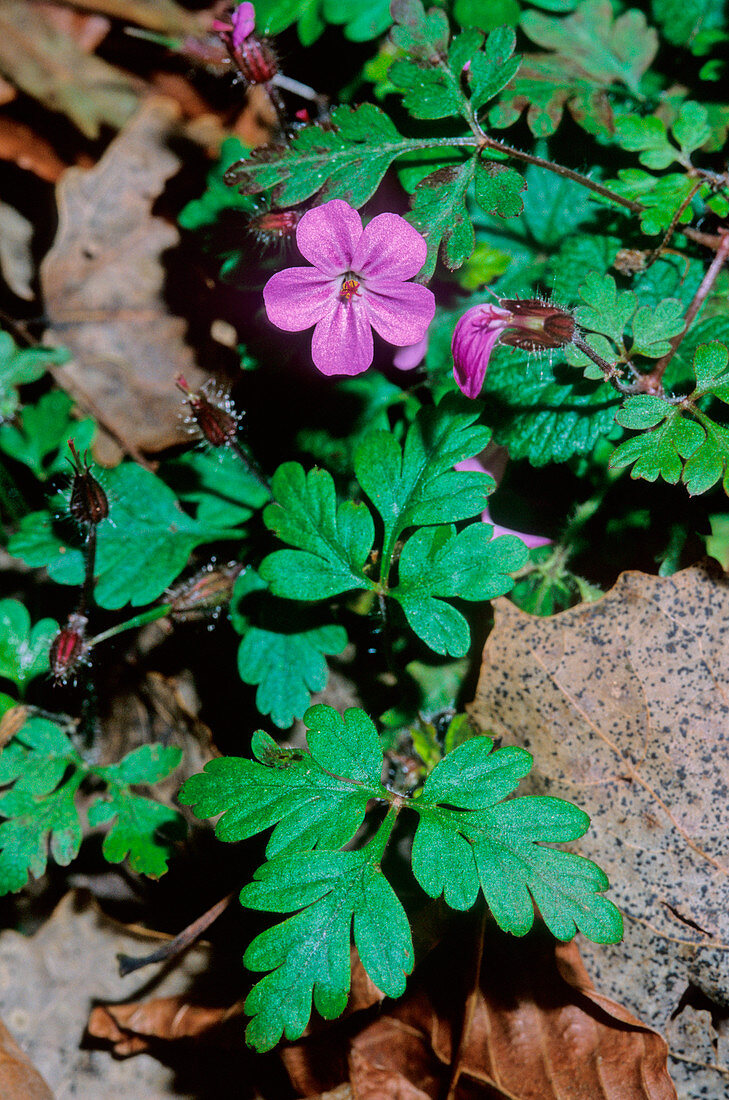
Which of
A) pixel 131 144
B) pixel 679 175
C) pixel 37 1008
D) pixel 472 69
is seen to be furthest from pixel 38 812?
pixel 131 144

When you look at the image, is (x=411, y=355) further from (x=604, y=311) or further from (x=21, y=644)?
(x=21, y=644)

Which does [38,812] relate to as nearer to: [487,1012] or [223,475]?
[223,475]

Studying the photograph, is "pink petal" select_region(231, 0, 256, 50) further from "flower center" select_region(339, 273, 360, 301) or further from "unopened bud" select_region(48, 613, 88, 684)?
"unopened bud" select_region(48, 613, 88, 684)

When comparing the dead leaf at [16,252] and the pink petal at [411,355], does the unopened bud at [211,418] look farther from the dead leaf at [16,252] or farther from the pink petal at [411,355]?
the dead leaf at [16,252]

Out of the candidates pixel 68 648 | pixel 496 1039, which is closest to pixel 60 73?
pixel 68 648

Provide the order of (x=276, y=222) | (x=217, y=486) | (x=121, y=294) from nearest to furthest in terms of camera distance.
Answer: (x=276, y=222), (x=217, y=486), (x=121, y=294)

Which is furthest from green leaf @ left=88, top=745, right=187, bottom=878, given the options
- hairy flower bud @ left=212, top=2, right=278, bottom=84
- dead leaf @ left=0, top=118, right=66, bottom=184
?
dead leaf @ left=0, top=118, right=66, bottom=184
